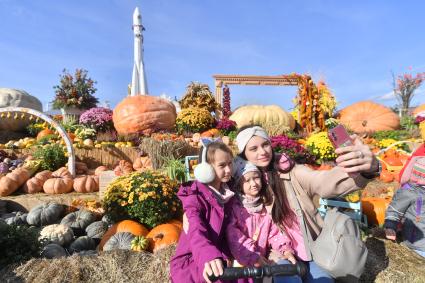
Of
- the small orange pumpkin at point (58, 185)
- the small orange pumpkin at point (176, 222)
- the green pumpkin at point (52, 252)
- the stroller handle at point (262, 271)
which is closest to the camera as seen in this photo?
the stroller handle at point (262, 271)

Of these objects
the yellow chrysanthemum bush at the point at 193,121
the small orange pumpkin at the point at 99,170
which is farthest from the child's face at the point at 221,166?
the yellow chrysanthemum bush at the point at 193,121

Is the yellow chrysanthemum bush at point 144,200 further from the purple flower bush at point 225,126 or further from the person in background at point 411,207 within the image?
the purple flower bush at point 225,126

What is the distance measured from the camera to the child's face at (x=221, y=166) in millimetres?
2090

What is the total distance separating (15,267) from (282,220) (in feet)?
7.61

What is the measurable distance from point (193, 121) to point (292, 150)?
3328 millimetres

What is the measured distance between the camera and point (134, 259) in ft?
9.69

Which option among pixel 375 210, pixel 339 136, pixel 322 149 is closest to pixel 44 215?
pixel 339 136

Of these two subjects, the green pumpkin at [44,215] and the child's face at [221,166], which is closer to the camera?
the child's face at [221,166]

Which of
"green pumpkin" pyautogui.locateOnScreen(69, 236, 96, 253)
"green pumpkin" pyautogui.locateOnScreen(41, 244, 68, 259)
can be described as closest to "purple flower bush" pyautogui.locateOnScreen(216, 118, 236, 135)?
"green pumpkin" pyautogui.locateOnScreen(69, 236, 96, 253)

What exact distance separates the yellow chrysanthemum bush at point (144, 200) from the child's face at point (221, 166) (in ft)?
6.53

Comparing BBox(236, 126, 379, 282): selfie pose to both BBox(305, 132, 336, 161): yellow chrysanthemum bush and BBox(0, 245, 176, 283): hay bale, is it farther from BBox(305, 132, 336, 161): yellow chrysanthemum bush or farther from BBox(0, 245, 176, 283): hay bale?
BBox(305, 132, 336, 161): yellow chrysanthemum bush

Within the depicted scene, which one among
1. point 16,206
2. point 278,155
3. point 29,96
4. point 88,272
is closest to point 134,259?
point 88,272

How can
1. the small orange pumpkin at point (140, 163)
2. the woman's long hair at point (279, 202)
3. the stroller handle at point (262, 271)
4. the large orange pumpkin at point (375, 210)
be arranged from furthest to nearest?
the small orange pumpkin at point (140, 163)
the large orange pumpkin at point (375, 210)
the woman's long hair at point (279, 202)
the stroller handle at point (262, 271)

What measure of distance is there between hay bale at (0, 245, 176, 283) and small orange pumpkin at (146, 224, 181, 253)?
0.45m
